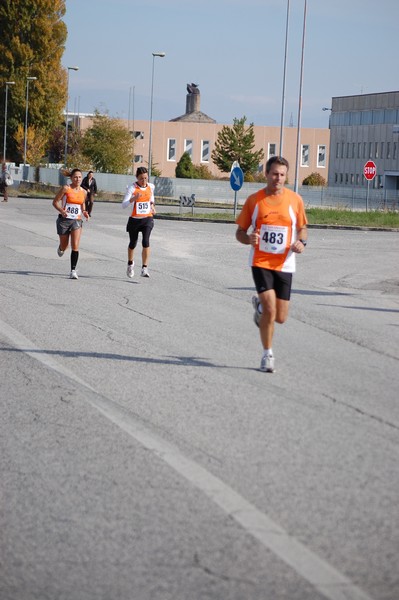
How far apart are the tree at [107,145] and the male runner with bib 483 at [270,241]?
76.3 metres

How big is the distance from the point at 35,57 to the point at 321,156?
5091 centimetres

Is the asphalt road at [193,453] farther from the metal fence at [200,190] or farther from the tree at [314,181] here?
the tree at [314,181]

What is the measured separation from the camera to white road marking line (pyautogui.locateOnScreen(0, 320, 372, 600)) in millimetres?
4582

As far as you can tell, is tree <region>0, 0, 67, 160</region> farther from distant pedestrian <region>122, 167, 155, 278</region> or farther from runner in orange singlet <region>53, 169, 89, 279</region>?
runner in orange singlet <region>53, 169, 89, 279</region>

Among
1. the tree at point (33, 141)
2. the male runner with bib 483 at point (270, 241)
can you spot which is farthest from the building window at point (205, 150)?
the male runner with bib 483 at point (270, 241)

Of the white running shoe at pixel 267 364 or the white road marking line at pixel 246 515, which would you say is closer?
the white road marking line at pixel 246 515

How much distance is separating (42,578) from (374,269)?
19.6 m

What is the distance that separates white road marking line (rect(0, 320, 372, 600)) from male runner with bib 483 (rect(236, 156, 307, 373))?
6.70 feet

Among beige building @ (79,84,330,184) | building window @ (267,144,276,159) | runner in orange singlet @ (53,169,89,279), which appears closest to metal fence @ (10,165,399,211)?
beige building @ (79,84,330,184)

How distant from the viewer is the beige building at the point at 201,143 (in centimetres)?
12712

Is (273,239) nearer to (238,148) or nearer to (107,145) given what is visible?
(107,145)

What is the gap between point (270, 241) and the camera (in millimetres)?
9984

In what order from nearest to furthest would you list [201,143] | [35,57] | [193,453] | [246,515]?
[246,515]
[193,453]
[35,57]
[201,143]

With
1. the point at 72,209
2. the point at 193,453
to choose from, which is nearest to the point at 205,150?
the point at 72,209
